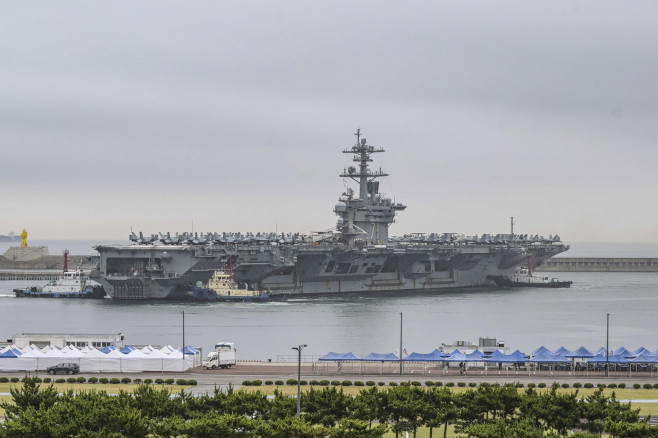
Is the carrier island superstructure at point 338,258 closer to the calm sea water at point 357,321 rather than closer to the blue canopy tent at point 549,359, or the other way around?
the calm sea water at point 357,321

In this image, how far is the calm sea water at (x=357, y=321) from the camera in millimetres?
49344

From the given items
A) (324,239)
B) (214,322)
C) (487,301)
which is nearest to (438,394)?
(214,322)

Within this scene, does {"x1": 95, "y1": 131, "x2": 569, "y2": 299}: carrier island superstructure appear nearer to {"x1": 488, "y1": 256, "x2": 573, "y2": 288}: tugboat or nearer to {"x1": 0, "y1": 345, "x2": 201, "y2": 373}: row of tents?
{"x1": 488, "y1": 256, "x2": 573, "y2": 288}: tugboat

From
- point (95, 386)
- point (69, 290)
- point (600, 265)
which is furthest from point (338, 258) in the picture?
point (600, 265)

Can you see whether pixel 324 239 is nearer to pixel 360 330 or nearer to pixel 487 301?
pixel 487 301

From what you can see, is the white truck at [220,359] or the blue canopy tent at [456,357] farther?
the white truck at [220,359]

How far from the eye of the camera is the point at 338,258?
8162 cm

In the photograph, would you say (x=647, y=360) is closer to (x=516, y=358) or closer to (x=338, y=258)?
(x=516, y=358)

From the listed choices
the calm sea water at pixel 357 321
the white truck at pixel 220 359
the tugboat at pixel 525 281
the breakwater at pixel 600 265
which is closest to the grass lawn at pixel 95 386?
the white truck at pixel 220 359

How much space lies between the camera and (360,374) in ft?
122

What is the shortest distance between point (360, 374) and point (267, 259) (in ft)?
132

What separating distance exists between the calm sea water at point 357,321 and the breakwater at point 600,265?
6187 centimetres

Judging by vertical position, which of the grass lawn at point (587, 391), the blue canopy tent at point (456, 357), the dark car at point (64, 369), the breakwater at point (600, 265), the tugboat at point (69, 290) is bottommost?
the grass lawn at point (587, 391)

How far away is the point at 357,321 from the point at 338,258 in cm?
2292
